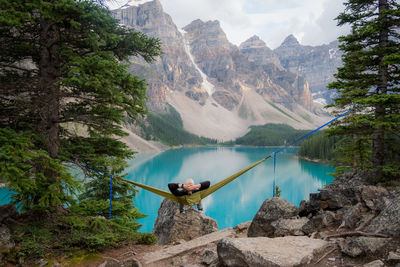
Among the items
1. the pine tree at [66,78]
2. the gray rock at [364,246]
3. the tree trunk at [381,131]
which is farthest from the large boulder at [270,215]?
the pine tree at [66,78]

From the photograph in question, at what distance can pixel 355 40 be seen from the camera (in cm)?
667

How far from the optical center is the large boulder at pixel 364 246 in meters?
2.90

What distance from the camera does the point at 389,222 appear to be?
3268mm

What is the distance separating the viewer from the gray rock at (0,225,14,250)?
347 cm

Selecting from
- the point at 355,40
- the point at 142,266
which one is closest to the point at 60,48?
the point at 142,266

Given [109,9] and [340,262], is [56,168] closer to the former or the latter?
[109,9]

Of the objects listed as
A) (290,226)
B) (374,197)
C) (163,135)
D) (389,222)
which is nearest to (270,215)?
(290,226)

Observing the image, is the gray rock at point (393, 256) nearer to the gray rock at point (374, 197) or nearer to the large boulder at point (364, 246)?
the large boulder at point (364, 246)

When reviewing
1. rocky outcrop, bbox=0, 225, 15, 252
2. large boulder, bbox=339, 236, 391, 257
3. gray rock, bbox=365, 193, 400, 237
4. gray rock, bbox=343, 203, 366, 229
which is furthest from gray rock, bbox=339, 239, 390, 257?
rocky outcrop, bbox=0, 225, 15, 252

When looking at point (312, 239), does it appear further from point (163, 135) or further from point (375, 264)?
point (163, 135)

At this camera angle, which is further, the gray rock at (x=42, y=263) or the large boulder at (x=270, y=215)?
the large boulder at (x=270, y=215)

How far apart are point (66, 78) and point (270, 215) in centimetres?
481

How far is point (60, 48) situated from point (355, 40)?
724 centimetres

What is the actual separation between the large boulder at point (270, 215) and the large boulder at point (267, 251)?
1.77 metres
